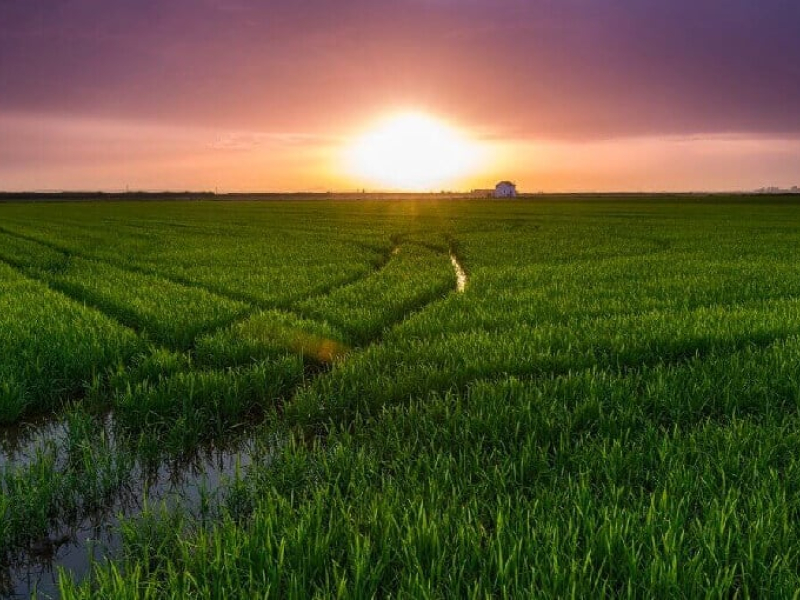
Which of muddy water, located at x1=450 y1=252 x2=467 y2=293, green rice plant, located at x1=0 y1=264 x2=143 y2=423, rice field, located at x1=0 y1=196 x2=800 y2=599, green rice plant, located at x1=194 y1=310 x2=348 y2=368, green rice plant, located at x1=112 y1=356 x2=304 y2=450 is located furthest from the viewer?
muddy water, located at x1=450 y1=252 x2=467 y2=293

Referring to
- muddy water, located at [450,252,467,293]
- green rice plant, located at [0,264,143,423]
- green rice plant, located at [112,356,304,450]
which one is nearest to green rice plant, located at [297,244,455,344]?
muddy water, located at [450,252,467,293]

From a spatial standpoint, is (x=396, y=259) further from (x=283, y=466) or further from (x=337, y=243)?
(x=283, y=466)

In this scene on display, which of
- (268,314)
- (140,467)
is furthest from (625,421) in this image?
(268,314)

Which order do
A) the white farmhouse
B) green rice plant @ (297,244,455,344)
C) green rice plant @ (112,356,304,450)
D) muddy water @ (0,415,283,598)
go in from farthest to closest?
the white farmhouse → green rice plant @ (297,244,455,344) → green rice plant @ (112,356,304,450) → muddy water @ (0,415,283,598)

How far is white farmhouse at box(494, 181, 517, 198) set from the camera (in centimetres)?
17438

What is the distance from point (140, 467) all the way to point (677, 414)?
4560mm

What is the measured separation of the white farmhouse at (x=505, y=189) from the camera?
572 ft

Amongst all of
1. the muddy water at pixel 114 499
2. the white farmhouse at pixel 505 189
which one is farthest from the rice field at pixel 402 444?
the white farmhouse at pixel 505 189

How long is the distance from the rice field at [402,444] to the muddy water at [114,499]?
0.08 ft

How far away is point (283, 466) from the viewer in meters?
4.27

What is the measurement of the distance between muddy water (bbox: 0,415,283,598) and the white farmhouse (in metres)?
175

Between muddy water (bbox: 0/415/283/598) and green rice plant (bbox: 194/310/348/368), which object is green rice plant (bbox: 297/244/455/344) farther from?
muddy water (bbox: 0/415/283/598)

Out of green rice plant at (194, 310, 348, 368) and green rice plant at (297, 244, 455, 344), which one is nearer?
green rice plant at (194, 310, 348, 368)

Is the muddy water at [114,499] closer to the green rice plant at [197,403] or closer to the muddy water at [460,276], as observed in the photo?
the green rice plant at [197,403]
